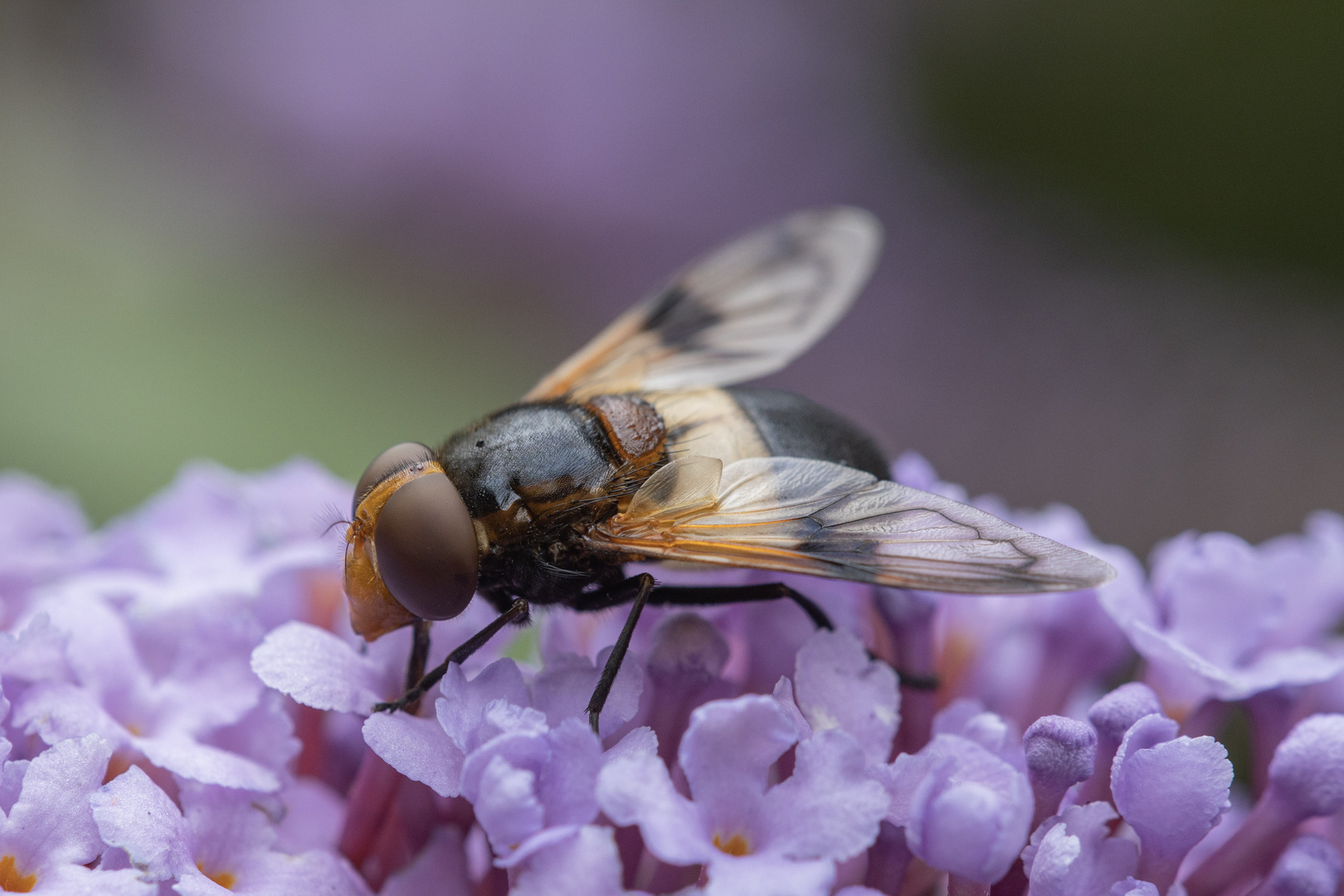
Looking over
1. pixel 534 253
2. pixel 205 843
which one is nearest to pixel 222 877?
pixel 205 843

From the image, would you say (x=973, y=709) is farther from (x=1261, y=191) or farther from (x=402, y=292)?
(x=1261, y=191)

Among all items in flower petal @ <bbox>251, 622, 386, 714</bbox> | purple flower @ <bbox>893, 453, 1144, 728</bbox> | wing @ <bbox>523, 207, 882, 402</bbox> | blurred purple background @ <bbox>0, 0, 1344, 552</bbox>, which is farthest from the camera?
blurred purple background @ <bbox>0, 0, 1344, 552</bbox>

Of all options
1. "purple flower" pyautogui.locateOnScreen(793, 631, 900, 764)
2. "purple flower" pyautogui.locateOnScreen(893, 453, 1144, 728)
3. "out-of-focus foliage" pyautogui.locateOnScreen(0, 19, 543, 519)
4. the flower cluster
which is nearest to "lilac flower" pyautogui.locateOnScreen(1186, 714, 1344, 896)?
the flower cluster

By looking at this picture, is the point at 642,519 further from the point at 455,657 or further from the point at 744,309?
the point at 744,309

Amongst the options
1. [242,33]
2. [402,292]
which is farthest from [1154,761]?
[242,33]

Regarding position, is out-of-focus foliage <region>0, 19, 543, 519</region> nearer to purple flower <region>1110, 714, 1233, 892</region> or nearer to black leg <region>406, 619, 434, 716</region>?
black leg <region>406, 619, 434, 716</region>

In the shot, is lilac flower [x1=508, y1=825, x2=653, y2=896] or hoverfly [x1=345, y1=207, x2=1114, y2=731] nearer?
lilac flower [x1=508, y1=825, x2=653, y2=896]

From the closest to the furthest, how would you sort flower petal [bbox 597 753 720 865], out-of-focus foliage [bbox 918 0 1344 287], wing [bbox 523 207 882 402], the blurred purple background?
flower petal [bbox 597 753 720 865]
wing [bbox 523 207 882 402]
the blurred purple background
out-of-focus foliage [bbox 918 0 1344 287]

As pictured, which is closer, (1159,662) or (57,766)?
(57,766)
